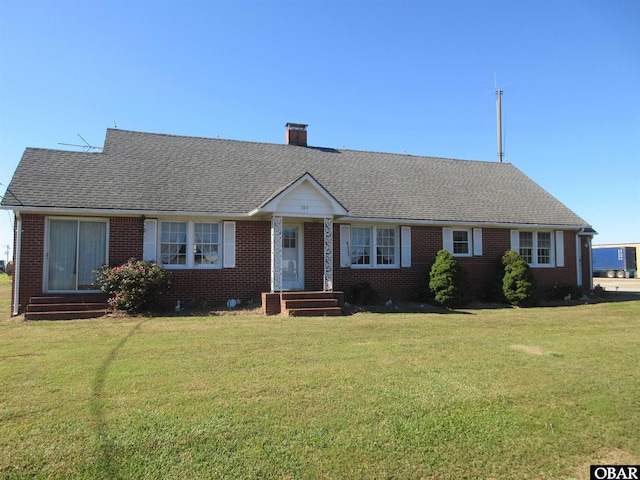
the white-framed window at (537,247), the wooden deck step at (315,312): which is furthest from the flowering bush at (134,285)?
the white-framed window at (537,247)

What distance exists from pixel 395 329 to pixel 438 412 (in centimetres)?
526

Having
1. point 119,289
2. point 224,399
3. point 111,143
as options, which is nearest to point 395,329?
point 224,399

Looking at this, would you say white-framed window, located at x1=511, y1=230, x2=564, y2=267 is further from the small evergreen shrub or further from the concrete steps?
the concrete steps

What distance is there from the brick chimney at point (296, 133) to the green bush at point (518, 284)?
10.1 m

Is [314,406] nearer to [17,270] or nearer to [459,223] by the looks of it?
[17,270]

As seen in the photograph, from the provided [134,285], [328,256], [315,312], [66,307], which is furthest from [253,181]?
[66,307]

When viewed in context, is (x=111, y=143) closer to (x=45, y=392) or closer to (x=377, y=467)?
(x=45, y=392)

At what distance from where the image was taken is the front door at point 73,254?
13352mm

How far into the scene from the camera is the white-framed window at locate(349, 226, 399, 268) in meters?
16.1

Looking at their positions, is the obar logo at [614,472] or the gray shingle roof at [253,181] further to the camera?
the gray shingle roof at [253,181]

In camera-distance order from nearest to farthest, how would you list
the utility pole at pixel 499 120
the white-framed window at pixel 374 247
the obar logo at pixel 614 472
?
the obar logo at pixel 614 472
the white-framed window at pixel 374 247
the utility pole at pixel 499 120

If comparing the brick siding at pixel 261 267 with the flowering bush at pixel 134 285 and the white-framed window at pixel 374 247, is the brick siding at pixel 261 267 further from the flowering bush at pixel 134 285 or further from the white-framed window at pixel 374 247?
the flowering bush at pixel 134 285

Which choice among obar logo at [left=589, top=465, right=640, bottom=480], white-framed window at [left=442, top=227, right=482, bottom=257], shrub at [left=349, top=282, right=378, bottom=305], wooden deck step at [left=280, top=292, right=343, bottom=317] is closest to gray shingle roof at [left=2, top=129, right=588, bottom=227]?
white-framed window at [left=442, top=227, right=482, bottom=257]

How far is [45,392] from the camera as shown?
5504mm
